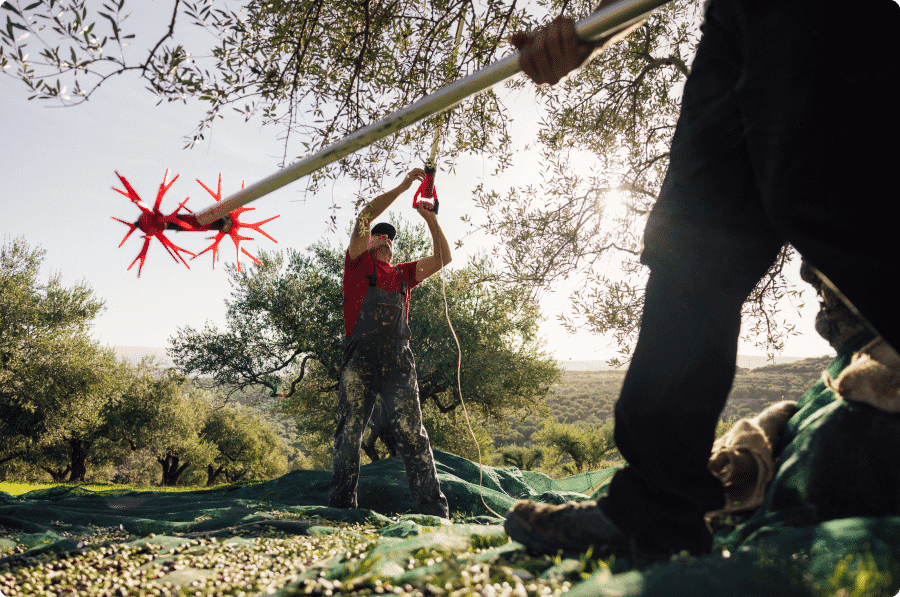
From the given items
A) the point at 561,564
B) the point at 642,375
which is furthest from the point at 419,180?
the point at 561,564

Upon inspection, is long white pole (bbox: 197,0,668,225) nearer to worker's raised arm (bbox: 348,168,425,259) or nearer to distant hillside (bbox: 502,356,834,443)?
worker's raised arm (bbox: 348,168,425,259)

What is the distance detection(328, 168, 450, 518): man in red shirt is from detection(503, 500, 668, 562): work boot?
3.38 meters

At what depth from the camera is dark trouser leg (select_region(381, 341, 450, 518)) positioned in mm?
A: 4965

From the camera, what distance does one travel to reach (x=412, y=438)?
16.6 feet

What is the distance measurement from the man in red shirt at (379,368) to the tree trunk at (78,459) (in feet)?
111

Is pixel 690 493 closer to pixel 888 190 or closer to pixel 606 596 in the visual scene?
pixel 606 596

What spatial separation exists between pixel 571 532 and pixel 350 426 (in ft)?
13.1

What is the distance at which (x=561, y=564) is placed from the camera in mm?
1526

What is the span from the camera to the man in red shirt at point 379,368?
16.4 feet

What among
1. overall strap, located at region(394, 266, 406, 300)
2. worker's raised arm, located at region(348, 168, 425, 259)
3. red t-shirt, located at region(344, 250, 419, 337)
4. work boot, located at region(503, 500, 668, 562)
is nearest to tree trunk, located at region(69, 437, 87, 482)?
red t-shirt, located at region(344, 250, 419, 337)

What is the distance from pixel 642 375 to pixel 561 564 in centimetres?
68

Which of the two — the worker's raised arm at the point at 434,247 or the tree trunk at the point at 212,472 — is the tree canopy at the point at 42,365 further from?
the worker's raised arm at the point at 434,247

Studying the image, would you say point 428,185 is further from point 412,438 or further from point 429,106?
point 412,438

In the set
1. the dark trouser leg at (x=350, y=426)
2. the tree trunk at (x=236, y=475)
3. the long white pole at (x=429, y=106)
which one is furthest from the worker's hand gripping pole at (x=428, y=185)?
the tree trunk at (x=236, y=475)
